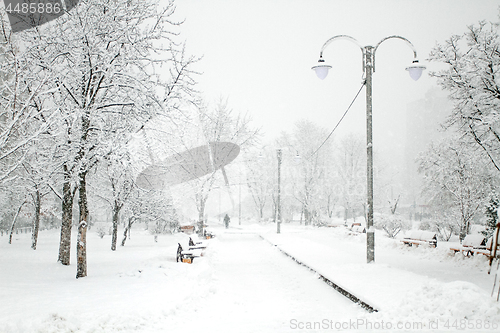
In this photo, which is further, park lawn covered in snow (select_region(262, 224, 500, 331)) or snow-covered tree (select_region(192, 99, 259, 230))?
snow-covered tree (select_region(192, 99, 259, 230))

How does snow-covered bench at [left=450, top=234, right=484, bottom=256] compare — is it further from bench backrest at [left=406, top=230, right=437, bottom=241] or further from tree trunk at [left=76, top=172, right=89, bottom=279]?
tree trunk at [left=76, top=172, right=89, bottom=279]

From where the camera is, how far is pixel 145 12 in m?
9.00

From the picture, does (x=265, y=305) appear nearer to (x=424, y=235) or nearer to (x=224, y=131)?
(x=424, y=235)

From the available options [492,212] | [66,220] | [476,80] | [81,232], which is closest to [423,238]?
[492,212]

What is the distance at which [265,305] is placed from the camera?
6742 mm

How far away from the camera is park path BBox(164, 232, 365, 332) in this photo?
5.57 m

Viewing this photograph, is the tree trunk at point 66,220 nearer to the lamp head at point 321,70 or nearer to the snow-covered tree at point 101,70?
the snow-covered tree at point 101,70

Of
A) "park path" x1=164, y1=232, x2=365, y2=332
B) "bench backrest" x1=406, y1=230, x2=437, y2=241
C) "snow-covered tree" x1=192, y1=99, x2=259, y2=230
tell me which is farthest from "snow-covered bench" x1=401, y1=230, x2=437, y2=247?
"snow-covered tree" x1=192, y1=99, x2=259, y2=230

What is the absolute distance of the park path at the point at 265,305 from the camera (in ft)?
18.3

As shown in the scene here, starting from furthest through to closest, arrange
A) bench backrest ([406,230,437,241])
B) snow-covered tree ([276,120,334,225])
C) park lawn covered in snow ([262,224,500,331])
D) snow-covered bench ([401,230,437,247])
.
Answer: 1. snow-covered tree ([276,120,334,225])
2. bench backrest ([406,230,437,241])
3. snow-covered bench ([401,230,437,247])
4. park lawn covered in snow ([262,224,500,331])

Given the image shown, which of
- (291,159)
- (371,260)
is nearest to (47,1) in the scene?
(371,260)

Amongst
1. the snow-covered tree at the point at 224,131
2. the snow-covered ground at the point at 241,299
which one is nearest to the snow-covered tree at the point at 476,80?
the snow-covered ground at the point at 241,299

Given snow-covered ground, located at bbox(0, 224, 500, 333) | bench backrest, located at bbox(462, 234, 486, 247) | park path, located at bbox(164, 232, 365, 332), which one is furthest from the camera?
bench backrest, located at bbox(462, 234, 486, 247)

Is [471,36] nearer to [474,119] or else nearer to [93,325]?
[474,119]
